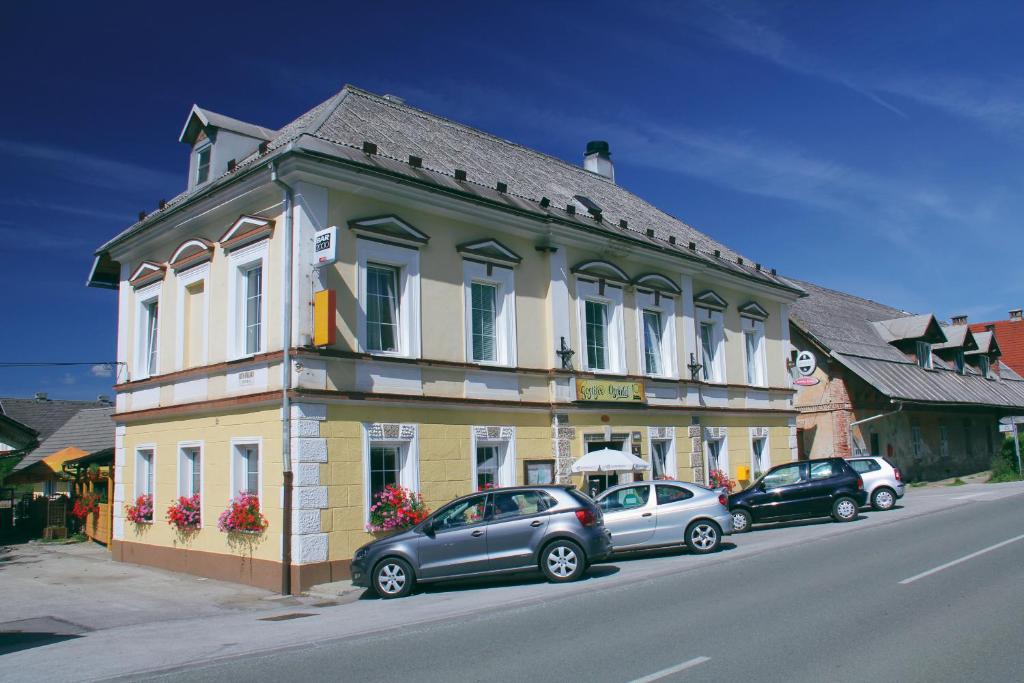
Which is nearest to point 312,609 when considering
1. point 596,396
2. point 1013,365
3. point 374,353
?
point 374,353

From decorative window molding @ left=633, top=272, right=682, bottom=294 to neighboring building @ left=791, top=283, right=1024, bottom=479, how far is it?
22.1 ft

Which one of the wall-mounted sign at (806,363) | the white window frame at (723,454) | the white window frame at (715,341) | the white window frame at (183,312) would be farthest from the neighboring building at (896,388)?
the white window frame at (183,312)

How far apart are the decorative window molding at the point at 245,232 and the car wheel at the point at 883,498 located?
1723 centimetres

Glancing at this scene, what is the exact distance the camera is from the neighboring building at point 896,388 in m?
31.1

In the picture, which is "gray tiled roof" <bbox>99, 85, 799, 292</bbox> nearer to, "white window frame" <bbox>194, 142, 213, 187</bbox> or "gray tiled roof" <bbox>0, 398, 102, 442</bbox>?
"white window frame" <bbox>194, 142, 213, 187</bbox>

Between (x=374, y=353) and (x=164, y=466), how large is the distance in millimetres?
6089

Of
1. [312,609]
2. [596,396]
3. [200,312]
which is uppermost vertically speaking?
[200,312]

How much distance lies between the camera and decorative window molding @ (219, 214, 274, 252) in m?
15.2

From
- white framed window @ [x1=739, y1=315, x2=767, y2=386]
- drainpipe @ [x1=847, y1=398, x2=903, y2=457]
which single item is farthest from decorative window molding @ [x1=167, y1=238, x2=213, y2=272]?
drainpipe @ [x1=847, y1=398, x2=903, y2=457]

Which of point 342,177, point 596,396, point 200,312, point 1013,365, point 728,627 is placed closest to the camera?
point 728,627

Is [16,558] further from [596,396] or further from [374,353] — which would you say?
[596,396]

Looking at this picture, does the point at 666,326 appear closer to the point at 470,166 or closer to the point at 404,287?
the point at 470,166

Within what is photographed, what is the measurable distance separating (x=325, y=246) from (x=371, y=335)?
2.13 metres

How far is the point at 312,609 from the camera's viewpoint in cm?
1218
